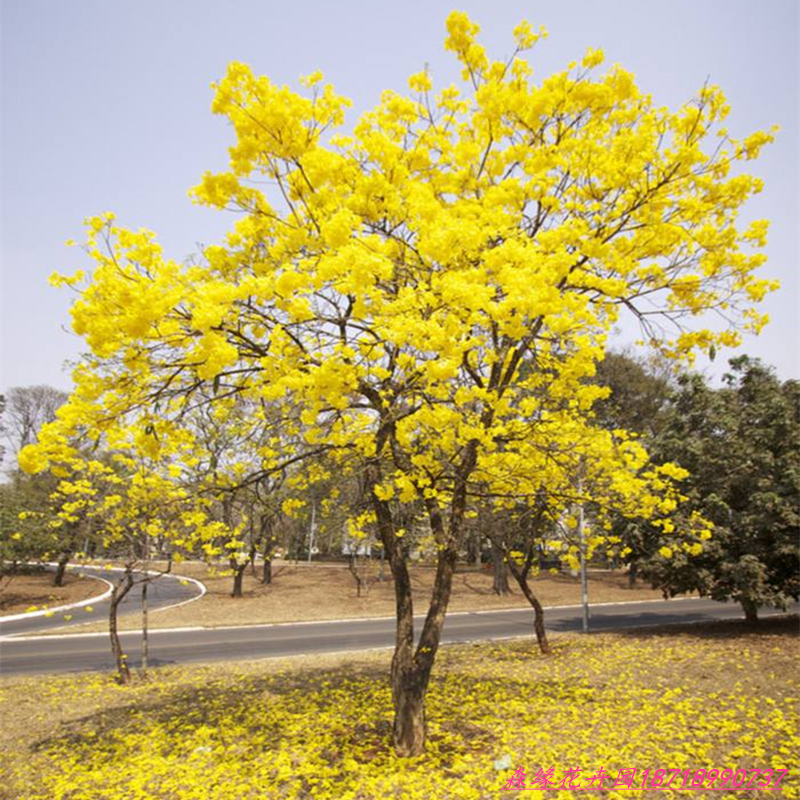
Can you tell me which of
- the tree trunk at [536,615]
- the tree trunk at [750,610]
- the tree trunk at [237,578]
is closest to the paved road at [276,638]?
the tree trunk at [750,610]

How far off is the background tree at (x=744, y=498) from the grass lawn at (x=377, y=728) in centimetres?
276

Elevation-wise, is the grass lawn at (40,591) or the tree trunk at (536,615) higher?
the tree trunk at (536,615)

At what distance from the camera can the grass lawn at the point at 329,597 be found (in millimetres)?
17984

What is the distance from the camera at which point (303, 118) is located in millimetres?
4543

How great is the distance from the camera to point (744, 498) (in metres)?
12.8

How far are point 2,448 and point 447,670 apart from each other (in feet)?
112

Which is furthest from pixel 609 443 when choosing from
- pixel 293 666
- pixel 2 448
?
pixel 2 448

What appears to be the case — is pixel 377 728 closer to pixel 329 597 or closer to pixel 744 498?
pixel 744 498

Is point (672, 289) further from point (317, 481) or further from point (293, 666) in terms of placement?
point (293, 666)

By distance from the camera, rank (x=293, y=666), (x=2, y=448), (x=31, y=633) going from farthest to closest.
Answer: (x=2, y=448) < (x=31, y=633) < (x=293, y=666)

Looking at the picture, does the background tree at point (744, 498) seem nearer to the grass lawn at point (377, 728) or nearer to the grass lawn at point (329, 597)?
the grass lawn at point (377, 728)

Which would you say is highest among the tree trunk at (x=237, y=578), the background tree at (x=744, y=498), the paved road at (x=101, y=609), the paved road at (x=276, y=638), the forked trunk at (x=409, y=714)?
the background tree at (x=744, y=498)

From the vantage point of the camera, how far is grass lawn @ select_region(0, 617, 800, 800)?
4457mm

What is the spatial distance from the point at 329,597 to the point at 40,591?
1281 centimetres
